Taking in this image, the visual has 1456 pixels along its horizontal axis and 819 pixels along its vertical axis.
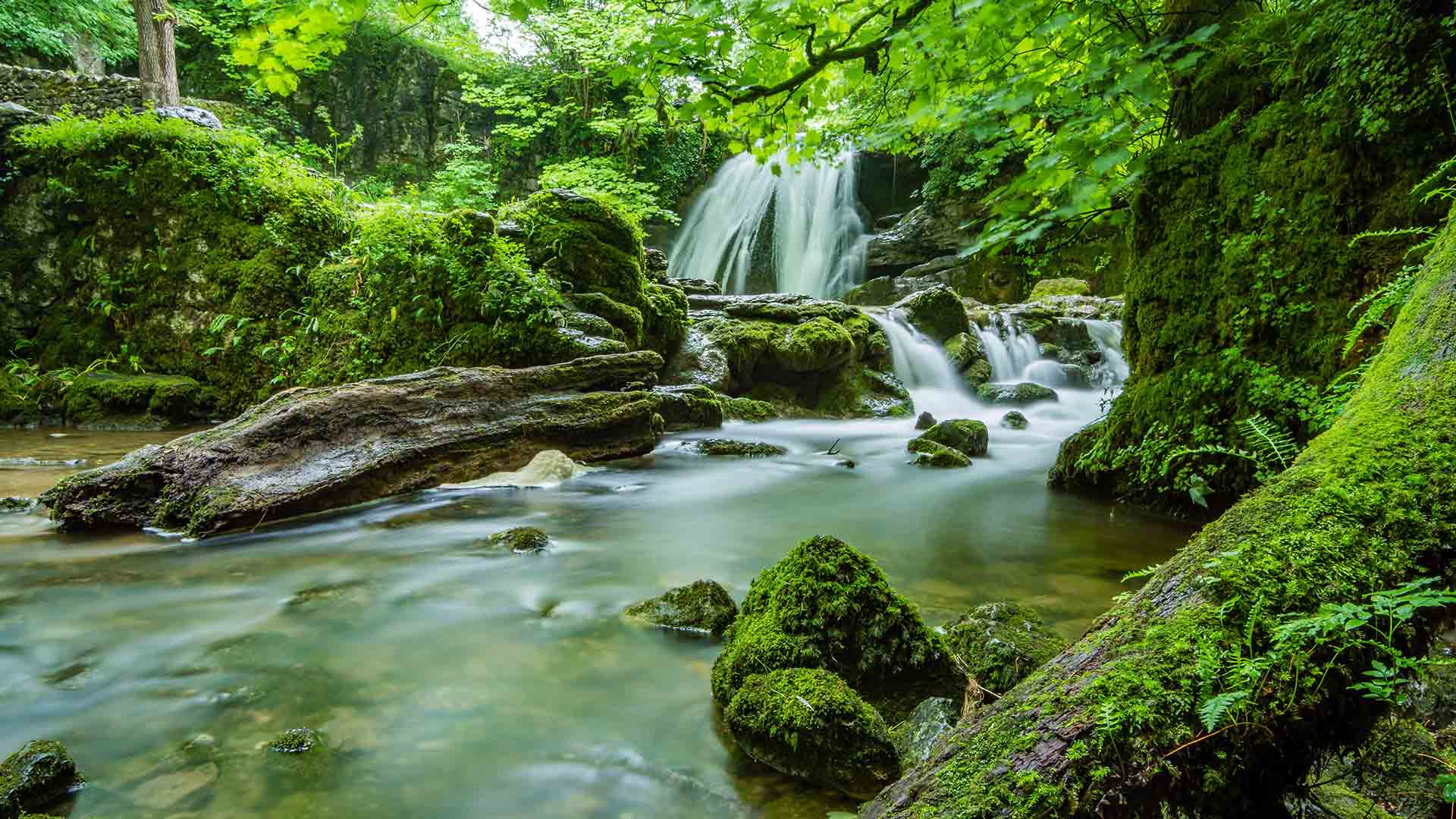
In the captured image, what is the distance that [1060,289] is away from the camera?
18031 millimetres

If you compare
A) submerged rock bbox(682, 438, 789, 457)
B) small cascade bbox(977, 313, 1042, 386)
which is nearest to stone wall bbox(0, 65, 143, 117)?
submerged rock bbox(682, 438, 789, 457)

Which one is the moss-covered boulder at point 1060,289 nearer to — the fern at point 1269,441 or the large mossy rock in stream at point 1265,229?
the large mossy rock in stream at point 1265,229

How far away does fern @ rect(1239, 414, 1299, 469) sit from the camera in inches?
91.9

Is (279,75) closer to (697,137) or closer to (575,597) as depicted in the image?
(575,597)

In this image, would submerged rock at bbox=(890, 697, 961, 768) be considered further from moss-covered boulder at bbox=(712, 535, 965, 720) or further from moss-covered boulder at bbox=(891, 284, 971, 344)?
moss-covered boulder at bbox=(891, 284, 971, 344)

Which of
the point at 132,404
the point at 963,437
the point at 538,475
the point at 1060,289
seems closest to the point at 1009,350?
the point at 1060,289

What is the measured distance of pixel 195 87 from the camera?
76.7 ft

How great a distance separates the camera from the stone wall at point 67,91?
13211 millimetres

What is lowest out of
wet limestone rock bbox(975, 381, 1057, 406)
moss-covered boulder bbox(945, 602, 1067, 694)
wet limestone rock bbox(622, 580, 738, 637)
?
wet limestone rock bbox(622, 580, 738, 637)

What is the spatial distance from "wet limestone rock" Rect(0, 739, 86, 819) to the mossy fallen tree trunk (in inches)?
88.5

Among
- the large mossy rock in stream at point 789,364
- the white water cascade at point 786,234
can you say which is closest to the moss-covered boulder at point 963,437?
the large mossy rock in stream at point 789,364

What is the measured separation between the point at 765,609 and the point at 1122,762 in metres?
1.77

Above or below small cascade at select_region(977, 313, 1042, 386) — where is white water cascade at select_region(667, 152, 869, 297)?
above

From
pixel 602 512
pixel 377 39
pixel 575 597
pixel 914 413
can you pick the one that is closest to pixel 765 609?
pixel 575 597
